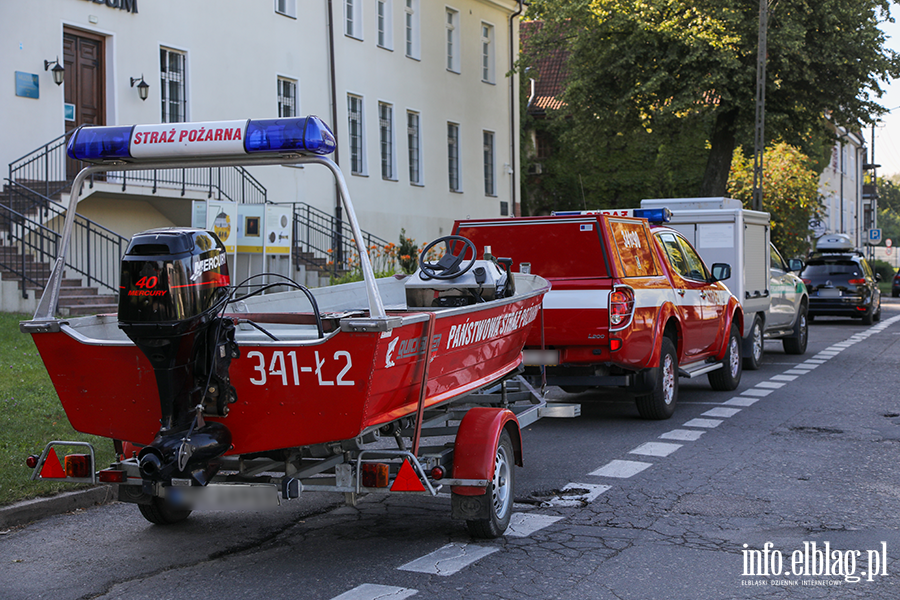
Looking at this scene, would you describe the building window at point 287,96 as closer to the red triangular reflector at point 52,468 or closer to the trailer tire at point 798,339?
the trailer tire at point 798,339

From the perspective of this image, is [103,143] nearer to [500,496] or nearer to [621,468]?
[500,496]

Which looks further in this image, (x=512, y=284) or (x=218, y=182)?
(x=218, y=182)

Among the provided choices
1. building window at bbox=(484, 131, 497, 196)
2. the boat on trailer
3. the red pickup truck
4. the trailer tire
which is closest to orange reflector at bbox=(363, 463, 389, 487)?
the boat on trailer

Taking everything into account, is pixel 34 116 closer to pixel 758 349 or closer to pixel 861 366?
pixel 758 349

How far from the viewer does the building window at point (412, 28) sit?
101ft

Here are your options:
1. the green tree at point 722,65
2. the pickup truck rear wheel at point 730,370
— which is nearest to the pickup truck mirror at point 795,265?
the pickup truck rear wheel at point 730,370

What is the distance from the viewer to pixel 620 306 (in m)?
9.38

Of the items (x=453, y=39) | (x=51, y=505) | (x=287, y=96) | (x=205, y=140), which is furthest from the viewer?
(x=453, y=39)

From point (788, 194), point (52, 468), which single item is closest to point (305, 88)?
point (788, 194)

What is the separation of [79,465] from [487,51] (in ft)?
104

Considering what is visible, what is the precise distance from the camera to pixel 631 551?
565cm

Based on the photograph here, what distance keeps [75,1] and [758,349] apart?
1471 centimetres

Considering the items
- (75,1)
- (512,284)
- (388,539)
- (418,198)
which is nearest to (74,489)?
(388,539)

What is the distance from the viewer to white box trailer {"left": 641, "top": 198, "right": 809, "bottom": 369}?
14504 millimetres
